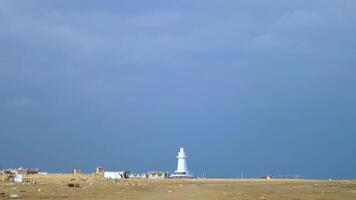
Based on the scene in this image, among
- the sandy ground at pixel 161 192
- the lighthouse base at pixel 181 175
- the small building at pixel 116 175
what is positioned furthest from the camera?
the lighthouse base at pixel 181 175

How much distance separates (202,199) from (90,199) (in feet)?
20.2

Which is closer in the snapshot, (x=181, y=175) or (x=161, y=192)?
(x=161, y=192)

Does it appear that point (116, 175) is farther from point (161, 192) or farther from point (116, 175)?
point (161, 192)

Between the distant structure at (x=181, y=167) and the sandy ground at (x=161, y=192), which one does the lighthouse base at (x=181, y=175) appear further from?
the sandy ground at (x=161, y=192)

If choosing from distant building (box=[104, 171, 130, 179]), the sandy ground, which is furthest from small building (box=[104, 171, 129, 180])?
the sandy ground

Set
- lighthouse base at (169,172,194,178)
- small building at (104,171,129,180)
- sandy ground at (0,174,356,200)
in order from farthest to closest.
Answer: lighthouse base at (169,172,194,178) < small building at (104,171,129,180) < sandy ground at (0,174,356,200)

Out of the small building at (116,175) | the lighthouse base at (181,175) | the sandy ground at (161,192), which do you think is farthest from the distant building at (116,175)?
the sandy ground at (161,192)

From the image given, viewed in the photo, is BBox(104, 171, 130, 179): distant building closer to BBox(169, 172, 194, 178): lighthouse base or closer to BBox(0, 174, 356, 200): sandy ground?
BBox(169, 172, 194, 178): lighthouse base

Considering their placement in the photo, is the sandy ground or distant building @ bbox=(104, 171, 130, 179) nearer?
the sandy ground

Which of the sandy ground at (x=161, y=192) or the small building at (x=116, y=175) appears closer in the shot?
the sandy ground at (x=161, y=192)

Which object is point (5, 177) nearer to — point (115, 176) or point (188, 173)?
point (115, 176)

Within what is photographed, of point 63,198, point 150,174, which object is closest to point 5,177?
point 63,198

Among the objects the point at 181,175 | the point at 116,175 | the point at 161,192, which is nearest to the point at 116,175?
the point at 116,175

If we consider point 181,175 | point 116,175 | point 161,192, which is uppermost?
point 181,175
